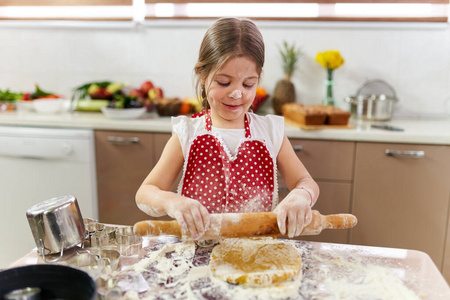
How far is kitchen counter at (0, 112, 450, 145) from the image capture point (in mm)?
1967

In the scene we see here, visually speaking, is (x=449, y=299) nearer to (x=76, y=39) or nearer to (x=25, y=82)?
(x=76, y=39)

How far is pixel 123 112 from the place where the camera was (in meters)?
2.27

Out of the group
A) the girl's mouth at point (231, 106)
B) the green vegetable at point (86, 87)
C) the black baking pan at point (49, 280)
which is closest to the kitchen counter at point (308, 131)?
the green vegetable at point (86, 87)

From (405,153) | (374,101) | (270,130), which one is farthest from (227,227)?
(374,101)

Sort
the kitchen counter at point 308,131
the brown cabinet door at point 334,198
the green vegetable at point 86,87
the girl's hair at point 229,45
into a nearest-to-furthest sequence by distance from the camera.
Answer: the girl's hair at point 229,45 < the kitchen counter at point 308,131 < the brown cabinet door at point 334,198 < the green vegetable at point 86,87

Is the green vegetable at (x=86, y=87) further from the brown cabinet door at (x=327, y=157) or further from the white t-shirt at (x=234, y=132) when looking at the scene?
the white t-shirt at (x=234, y=132)

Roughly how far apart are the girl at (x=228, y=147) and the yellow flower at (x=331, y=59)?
118 cm

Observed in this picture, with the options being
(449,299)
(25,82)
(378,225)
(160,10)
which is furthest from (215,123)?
(25,82)

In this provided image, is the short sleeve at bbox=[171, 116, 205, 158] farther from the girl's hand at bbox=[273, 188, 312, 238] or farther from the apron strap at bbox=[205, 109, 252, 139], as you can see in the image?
the girl's hand at bbox=[273, 188, 312, 238]

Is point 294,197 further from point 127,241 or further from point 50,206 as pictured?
point 50,206

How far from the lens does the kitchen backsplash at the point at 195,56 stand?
8.02 feet

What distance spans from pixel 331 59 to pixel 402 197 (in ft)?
2.76

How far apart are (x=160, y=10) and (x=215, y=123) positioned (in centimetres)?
163

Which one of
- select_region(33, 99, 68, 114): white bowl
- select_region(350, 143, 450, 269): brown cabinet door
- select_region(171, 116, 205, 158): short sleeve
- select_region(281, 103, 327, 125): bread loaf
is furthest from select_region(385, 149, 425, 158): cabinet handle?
select_region(33, 99, 68, 114): white bowl
